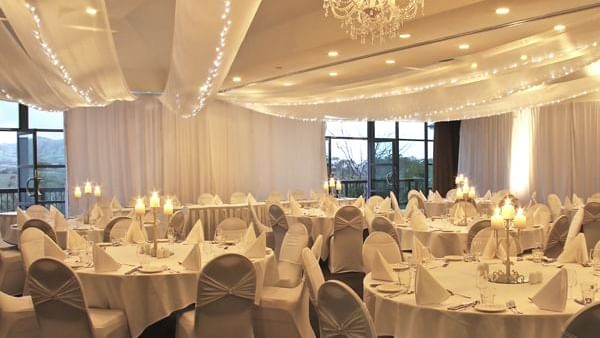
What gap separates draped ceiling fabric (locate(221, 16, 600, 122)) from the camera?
701 centimetres

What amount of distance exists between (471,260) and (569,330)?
6.86ft

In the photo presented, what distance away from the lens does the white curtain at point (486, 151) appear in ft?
48.6

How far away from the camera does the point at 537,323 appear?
127 inches

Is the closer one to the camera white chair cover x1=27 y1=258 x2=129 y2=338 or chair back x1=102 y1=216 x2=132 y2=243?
white chair cover x1=27 y1=258 x2=129 y2=338

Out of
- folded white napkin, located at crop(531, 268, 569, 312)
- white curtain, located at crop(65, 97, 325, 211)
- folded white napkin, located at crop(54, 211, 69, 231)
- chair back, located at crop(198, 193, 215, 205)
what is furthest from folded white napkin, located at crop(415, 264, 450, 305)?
white curtain, located at crop(65, 97, 325, 211)

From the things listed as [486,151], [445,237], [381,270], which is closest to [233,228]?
[445,237]

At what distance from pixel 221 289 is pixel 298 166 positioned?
10.1 m

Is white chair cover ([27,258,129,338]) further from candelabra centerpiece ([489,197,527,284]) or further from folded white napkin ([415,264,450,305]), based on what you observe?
candelabra centerpiece ([489,197,527,284])

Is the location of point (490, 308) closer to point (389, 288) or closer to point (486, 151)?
point (389, 288)

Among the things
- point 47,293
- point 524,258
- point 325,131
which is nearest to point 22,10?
point 47,293

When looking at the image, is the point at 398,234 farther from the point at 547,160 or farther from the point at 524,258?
the point at 547,160

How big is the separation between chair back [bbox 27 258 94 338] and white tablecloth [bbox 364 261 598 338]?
207 cm

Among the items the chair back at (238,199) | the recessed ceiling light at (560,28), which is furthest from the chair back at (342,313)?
the chair back at (238,199)

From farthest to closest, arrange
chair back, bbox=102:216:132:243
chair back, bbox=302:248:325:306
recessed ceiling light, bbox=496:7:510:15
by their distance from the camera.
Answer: chair back, bbox=102:216:132:243
recessed ceiling light, bbox=496:7:510:15
chair back, bbox=302:248:325:306
